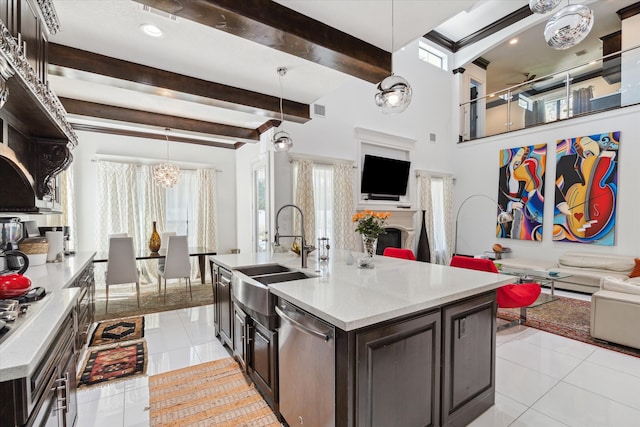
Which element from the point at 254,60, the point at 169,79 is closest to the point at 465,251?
the point at 254,60

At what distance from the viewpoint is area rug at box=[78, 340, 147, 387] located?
2.60 meters

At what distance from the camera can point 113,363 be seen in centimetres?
285

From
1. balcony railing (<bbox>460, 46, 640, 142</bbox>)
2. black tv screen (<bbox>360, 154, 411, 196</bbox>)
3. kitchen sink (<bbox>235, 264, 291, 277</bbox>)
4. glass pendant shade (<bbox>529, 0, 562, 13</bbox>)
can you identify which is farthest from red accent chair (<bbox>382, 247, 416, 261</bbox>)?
balcony railing (<bbox>460, 46, 640, 142</bbox>)

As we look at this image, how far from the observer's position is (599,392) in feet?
7.64

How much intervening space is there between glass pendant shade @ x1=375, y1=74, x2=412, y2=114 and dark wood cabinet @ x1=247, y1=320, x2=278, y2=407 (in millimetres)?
1857

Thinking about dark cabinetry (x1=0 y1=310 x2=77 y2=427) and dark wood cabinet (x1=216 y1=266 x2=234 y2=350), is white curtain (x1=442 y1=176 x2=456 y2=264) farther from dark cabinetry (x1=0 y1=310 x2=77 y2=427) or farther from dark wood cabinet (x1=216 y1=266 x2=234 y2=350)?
dark cabinetry (x1=0 y1=310 x2=77 y2=427)

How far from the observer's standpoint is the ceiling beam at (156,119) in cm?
394

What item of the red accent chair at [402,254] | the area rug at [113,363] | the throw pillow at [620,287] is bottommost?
the area rug at [113,363]

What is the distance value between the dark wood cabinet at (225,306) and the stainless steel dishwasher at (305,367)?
106cm

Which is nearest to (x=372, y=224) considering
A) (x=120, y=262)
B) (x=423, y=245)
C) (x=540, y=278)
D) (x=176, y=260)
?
(x=540, y=278)

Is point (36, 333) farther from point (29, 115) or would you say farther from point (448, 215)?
point (448, 215)

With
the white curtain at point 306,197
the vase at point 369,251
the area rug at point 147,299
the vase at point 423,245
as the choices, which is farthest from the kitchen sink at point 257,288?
the vase at point 423,245

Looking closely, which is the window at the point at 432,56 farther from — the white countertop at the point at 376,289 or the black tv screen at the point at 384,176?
the white countertop at the point at 376,289

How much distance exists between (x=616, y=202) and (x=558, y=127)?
172 cm
